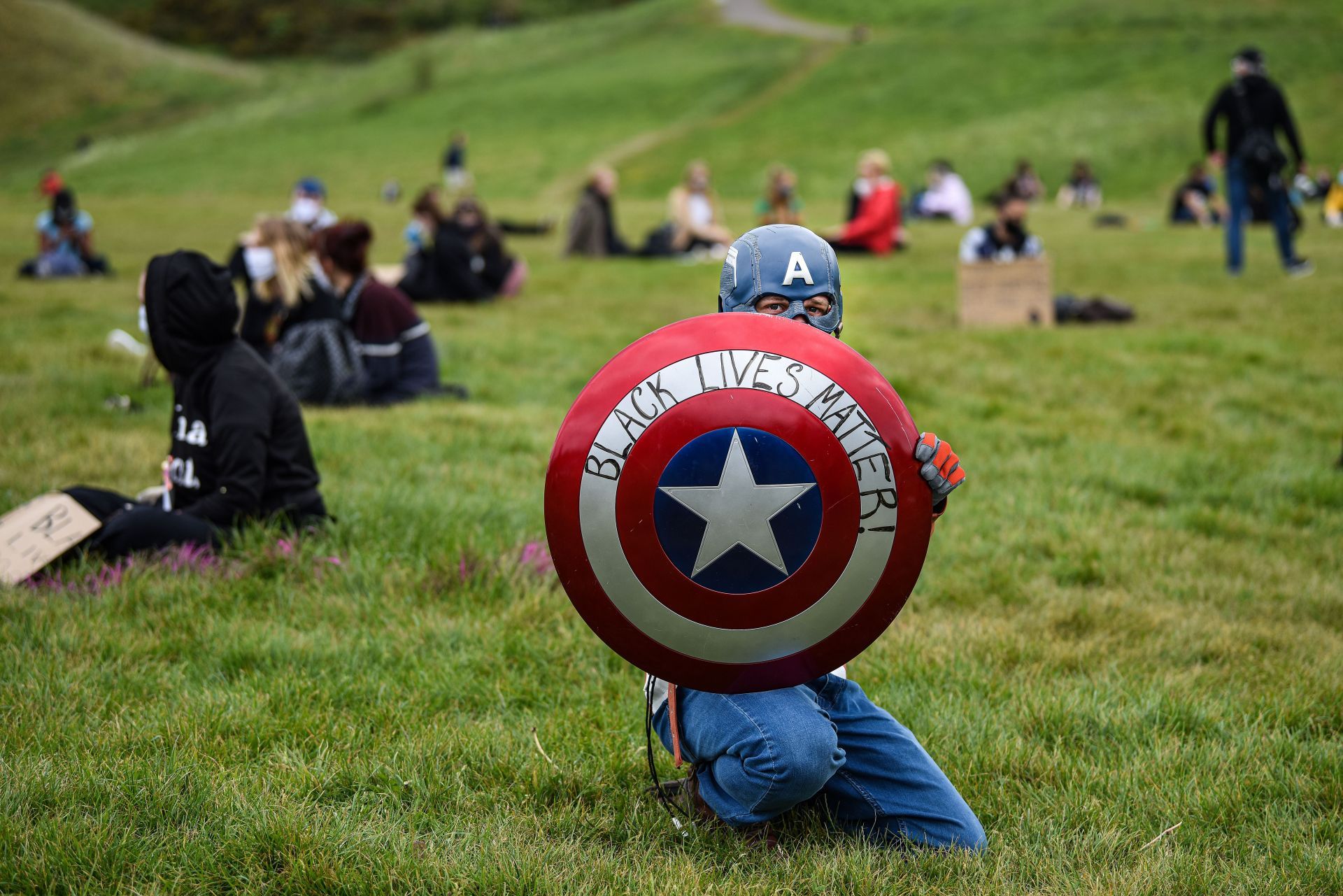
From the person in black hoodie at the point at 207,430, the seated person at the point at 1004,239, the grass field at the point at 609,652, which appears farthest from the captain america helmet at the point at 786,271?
the seated person at the point at 1004,239

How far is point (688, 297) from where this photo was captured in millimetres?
14789

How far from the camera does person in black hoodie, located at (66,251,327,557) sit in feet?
16.5

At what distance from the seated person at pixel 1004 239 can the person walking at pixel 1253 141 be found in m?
3.00

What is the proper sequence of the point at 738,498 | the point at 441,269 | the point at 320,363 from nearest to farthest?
the point at 738,498
the point at 320,363
the point at 441,269

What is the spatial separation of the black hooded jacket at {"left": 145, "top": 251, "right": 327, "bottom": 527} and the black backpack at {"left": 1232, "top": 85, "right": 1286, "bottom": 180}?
13023mm

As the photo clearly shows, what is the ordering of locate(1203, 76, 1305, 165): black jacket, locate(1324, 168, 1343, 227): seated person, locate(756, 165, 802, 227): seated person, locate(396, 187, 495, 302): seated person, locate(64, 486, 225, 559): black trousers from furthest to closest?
1. locate(1324, 168, 1343, 227): seated person
2. locate(756, 165, 802, 227): seated person
3. locate(1203, 76, 1305, 165): black jacket
4. locate(396, 187, 495, 302): seated person
5. locate(64, 486, 225, 559): black trousers

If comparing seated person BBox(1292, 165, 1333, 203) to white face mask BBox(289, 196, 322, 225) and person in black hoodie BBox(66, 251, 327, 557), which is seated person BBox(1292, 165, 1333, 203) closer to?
white face mask BBox(289, 196, 322, 225)

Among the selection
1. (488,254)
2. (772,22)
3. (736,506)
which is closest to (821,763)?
(736,506)

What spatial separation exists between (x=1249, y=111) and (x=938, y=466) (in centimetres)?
1395

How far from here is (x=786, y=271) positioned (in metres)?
3.08

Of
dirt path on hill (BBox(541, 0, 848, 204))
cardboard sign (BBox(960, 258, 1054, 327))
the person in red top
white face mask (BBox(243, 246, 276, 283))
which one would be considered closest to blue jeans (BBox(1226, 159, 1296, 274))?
cardboard sign (BBox(960, 258, 1054, 327))

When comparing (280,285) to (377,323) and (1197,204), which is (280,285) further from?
(1197,204)

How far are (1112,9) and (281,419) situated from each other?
5733 cm

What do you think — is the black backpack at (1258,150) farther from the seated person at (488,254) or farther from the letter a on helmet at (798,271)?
the letter a on helmet at (798,271)
